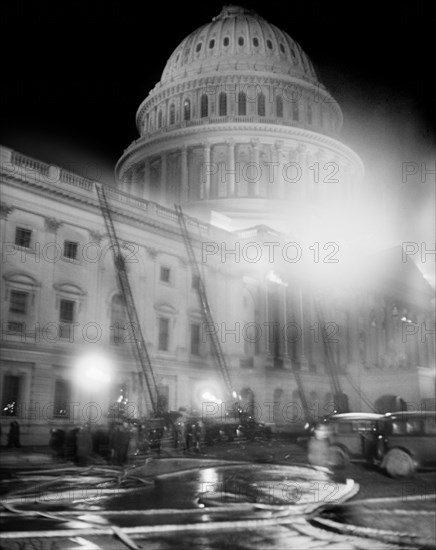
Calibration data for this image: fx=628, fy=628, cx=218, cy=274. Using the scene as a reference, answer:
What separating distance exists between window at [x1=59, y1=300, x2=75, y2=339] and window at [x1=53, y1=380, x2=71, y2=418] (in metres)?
2.80

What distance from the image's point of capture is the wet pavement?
970cm

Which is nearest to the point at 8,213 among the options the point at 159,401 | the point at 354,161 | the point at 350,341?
the point at 159,401

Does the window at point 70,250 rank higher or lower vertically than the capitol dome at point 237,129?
lower

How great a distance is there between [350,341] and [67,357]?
104 ft

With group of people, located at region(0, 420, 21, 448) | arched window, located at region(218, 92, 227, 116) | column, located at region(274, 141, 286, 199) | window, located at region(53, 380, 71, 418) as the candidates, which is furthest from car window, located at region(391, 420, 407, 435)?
arched window, located at region(218, 92, 227, 116)

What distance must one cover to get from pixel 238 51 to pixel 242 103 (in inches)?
340

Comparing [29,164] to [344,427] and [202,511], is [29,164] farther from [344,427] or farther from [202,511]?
[202,511]

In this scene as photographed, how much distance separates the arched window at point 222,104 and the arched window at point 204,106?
1.61 meters

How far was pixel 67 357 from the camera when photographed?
36406mm

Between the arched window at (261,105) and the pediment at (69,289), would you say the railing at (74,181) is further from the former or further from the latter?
the arched window at (261,105)

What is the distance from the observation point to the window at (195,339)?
45781 millimetres

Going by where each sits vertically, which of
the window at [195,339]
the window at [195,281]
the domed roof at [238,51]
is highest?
the domed roof at [238,51]

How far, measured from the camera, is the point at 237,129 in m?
70.1

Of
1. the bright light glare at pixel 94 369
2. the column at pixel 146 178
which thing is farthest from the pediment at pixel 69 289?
the column at pixel 146 178
